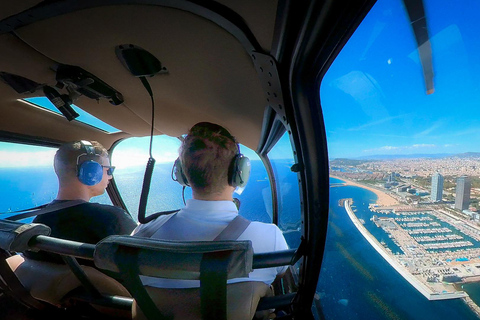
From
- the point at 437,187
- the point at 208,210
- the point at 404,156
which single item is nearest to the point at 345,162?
the point at 404,156

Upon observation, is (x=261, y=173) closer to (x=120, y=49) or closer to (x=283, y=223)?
(x=283, y=223)

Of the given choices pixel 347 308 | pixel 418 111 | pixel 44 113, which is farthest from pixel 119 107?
pixel 347 308

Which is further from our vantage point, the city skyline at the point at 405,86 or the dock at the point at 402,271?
the dock at the point at 402,271

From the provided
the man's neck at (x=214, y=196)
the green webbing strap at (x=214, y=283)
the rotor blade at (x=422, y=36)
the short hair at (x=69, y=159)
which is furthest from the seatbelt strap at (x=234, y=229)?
the short hair at (x=69, y=159)

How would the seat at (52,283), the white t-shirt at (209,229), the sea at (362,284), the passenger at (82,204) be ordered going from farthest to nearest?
the passenger at (82,204) < the seat at (52,283) < the white t-shirt at (209,229) < the sea at (362,284)

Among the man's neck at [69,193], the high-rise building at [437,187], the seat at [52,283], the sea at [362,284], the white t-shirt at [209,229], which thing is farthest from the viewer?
the man's neck at [69,193]

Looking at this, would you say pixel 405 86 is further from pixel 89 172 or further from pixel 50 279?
pixel 89 172

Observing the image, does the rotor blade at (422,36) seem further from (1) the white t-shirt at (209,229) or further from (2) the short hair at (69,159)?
(2) the short hair at (69,159)
